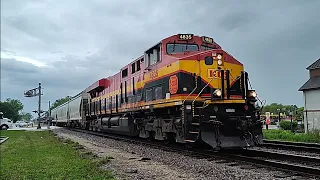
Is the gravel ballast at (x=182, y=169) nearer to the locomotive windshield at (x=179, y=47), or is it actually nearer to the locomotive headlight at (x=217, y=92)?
the locomotive headlight at (x=217, y=92)

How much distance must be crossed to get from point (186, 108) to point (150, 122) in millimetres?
4019

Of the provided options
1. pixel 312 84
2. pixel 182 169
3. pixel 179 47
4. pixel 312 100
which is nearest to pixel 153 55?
pixel 179 47

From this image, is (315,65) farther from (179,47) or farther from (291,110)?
(179,47)

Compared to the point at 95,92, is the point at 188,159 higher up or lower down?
lower down

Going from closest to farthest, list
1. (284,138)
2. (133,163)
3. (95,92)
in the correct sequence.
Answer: (133,163), (284,138), (95,92)

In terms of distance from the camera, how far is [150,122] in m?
14.4

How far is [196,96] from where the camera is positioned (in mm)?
11234

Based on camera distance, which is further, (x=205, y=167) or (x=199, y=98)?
(x=199, y=98)

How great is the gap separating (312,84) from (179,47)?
24853 mm

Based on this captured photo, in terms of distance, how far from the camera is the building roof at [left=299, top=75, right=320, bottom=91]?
32125 mm

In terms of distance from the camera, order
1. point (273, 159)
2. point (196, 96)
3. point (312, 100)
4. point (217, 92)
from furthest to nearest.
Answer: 1. point (312, 100)
2. point (196, 96)
3. point (217, 92)
4. point (273, 159)

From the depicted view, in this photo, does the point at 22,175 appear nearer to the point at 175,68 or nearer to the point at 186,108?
the point at 186,108

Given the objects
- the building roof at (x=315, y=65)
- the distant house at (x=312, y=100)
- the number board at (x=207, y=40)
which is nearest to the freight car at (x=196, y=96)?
the number board at (x=207, y=40)

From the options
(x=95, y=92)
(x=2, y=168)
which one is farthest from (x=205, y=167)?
(x=95, y=92)
